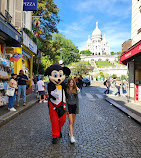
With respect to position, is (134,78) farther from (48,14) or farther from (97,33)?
(97,33)

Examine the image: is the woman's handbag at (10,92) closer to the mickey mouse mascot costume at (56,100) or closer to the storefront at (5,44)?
the storefront at (5,44)

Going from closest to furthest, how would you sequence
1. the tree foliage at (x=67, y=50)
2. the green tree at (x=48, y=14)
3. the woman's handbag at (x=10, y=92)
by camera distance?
the woman's handbag at (x=10, y=92) → the green tree at (x=48, y=14) → the tree foliage at (x=67, y=50)

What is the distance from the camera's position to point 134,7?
455 inches

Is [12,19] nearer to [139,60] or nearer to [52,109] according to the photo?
[139,60]

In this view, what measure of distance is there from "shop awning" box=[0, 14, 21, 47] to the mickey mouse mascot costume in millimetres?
3641

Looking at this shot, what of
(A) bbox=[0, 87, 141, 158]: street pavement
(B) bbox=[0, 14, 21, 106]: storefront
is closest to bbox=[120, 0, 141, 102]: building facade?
(A) bbox=[0, 87, 141, 158]: street pavement

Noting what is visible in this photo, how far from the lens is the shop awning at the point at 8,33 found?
712cm

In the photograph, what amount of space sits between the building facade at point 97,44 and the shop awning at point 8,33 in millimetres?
144108

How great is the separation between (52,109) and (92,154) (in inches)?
51.7

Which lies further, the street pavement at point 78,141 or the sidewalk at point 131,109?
the sidewalk at point 131,109

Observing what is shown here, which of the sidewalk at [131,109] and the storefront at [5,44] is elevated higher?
the storefront at [5,44]

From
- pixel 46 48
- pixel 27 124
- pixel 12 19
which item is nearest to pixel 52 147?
pixel 27 124

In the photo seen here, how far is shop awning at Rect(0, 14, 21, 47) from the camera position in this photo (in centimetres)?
712

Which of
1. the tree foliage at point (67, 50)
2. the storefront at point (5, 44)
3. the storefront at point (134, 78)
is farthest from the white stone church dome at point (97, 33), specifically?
the storefront at point (5, 44)
